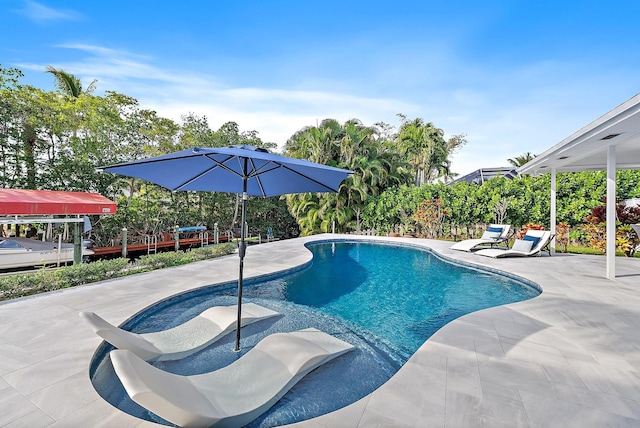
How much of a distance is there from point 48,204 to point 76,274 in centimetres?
244

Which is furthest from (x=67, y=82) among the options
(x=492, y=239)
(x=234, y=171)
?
(x=492, y=239)

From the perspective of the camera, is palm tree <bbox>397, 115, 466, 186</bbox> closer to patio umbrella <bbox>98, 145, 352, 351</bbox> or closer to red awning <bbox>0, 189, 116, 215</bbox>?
patio umbrella <bbox>98, 145, 352, 351</bbox>

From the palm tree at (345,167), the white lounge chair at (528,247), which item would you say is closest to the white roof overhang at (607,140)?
the white lounge chair at (528,247)

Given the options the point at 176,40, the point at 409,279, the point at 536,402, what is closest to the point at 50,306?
the point at 536,402

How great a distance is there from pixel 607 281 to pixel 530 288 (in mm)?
1631

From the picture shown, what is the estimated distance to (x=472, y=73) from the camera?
12016 millimetres

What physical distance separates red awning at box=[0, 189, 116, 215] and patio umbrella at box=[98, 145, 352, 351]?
5.12 m

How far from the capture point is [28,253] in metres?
8.48

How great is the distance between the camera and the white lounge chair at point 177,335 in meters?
3.13

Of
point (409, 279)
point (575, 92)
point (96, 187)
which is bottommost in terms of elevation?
point (409, 279)

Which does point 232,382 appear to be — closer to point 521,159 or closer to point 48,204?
point 48,204

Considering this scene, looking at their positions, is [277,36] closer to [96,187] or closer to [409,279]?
[409,279]

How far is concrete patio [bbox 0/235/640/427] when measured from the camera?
7.51 feet

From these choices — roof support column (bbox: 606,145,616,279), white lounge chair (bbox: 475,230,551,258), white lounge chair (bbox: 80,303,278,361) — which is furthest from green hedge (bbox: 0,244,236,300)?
roof support column (bbox: 606,145,616,279)
